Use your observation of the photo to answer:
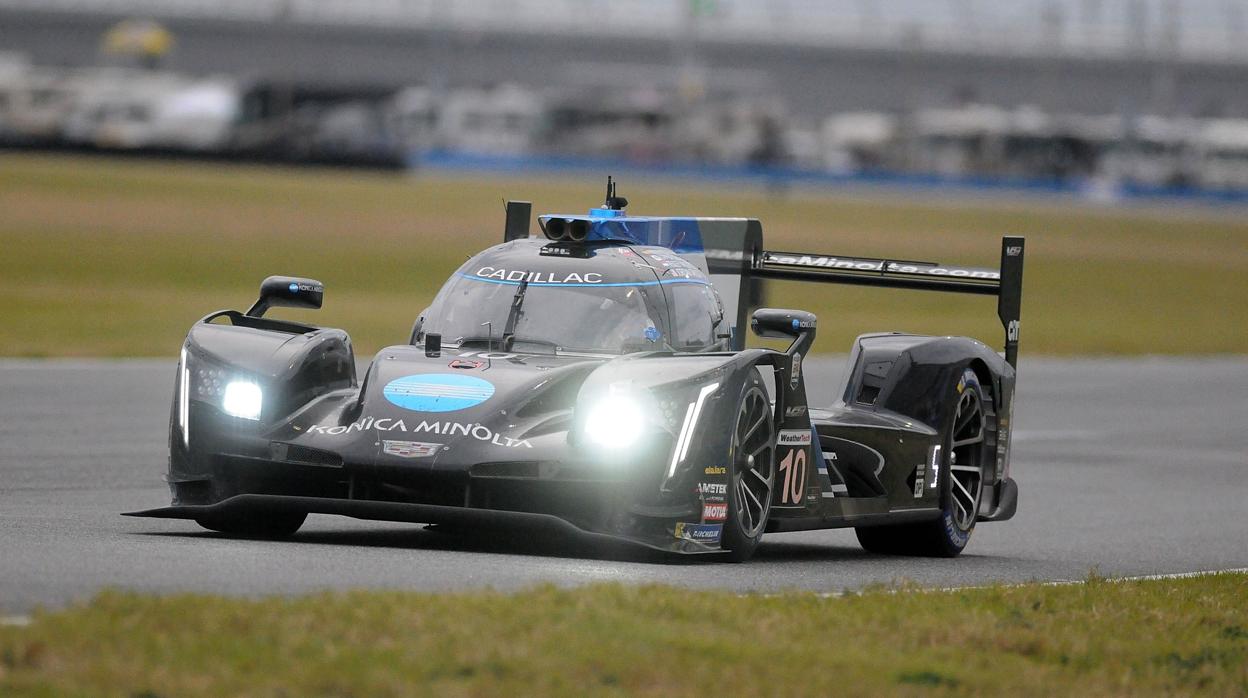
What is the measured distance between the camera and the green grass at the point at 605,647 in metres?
5.92

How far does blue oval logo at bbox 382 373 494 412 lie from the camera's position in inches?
369

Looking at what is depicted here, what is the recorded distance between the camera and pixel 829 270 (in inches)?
481

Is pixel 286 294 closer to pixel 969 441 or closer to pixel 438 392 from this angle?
pixel 438 392

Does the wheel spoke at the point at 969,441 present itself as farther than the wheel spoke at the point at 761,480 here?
Yes

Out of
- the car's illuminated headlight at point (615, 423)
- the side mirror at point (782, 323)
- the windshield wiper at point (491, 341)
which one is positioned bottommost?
the car's illuminated headlight at point (615, 423)

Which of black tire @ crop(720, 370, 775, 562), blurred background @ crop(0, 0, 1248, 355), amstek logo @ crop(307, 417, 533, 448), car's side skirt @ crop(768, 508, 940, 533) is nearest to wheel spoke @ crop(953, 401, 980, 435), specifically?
car's side skirt @ crop(768, 508, 940, 533)

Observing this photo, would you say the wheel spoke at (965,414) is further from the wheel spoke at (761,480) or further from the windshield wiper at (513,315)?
the windshield wiper at (513,315)

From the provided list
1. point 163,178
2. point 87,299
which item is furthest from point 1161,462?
point 163,178

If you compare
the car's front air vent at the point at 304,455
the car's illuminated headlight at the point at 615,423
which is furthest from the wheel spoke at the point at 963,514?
the car's front air vent at the point at 304,455

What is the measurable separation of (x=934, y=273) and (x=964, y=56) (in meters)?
88.1

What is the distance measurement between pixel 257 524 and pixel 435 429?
1.33 m

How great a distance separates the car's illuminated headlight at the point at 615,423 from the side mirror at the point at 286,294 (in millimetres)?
2185

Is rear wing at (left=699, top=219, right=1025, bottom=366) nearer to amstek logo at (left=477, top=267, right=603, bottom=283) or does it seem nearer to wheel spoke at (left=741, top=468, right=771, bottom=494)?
amstek logo at (left=477, top=267, right=603, bottom=283)

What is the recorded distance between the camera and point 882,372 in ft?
38.1
